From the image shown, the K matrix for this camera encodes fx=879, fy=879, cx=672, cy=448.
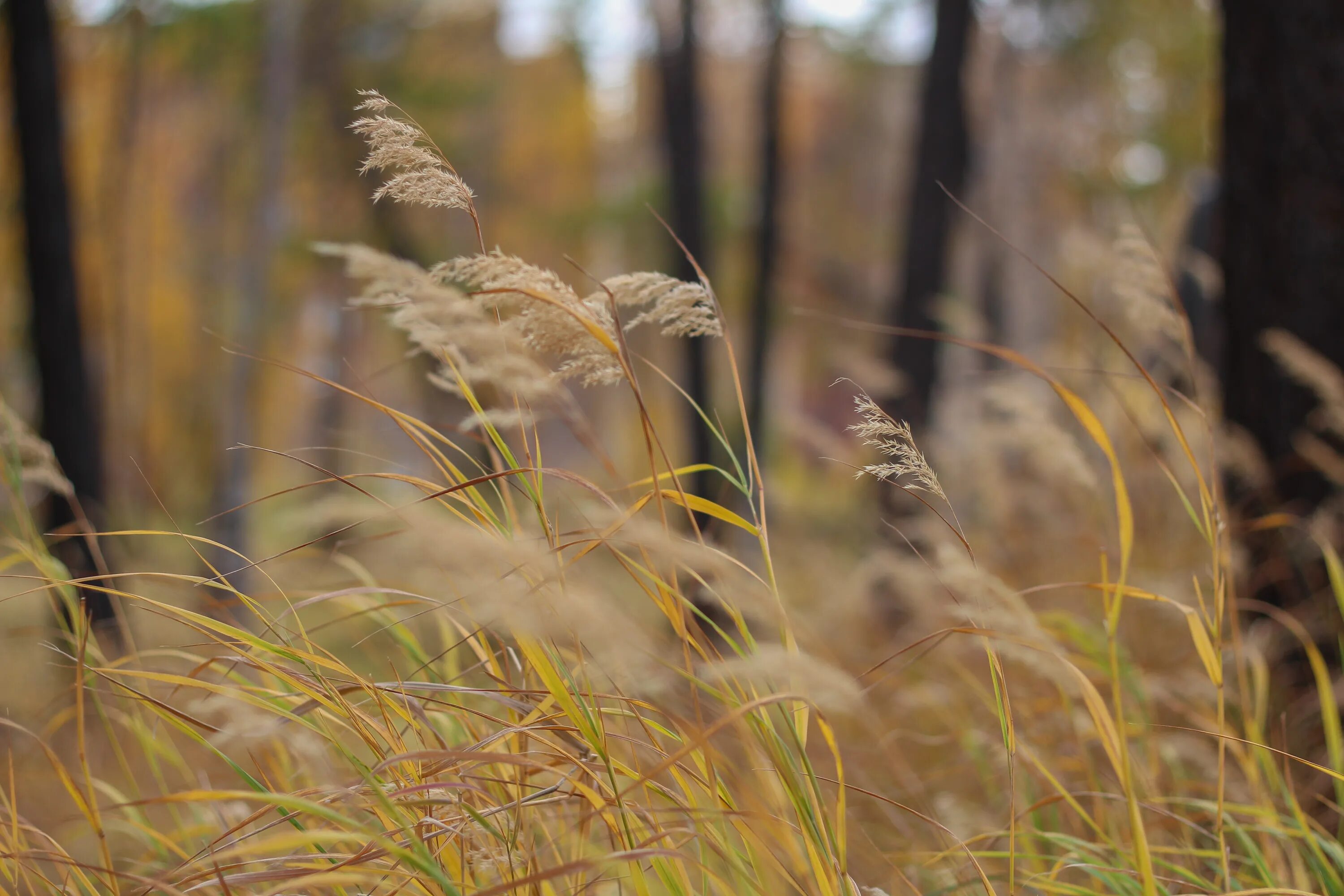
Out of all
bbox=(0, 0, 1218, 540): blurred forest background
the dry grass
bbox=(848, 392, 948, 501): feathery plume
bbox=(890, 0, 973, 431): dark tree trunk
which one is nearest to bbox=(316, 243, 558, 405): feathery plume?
the dry grass

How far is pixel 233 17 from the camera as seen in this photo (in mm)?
7648

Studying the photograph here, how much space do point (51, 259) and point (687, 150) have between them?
363 centimetres

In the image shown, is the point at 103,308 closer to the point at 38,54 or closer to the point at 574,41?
the point at 38,54

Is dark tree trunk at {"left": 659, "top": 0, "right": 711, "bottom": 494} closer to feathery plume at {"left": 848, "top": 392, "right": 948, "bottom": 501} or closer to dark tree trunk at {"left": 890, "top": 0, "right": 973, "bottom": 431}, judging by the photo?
dark tree trunk at {"left": 890, "top": 0, "right": 973, "bottom": 431}

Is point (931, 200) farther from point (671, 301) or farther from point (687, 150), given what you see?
point (671, 301)

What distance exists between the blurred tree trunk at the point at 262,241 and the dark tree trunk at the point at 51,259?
1.86 m

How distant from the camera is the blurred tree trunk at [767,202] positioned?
661 cm

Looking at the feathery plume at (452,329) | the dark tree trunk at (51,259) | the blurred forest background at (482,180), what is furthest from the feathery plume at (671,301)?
the dark tree trunk at (51,259)

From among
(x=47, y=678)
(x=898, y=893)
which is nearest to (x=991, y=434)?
(x=898, y=893)

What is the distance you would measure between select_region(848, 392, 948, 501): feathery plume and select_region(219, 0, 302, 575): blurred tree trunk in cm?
580

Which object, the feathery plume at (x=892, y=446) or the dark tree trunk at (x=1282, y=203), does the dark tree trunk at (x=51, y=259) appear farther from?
the dark tree trunk at (x=1282, y=203)

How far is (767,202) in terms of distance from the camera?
672 cm

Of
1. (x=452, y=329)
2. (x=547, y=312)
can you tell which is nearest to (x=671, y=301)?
(x=547, y=312)

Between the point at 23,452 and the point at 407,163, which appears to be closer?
the point at 407,163
